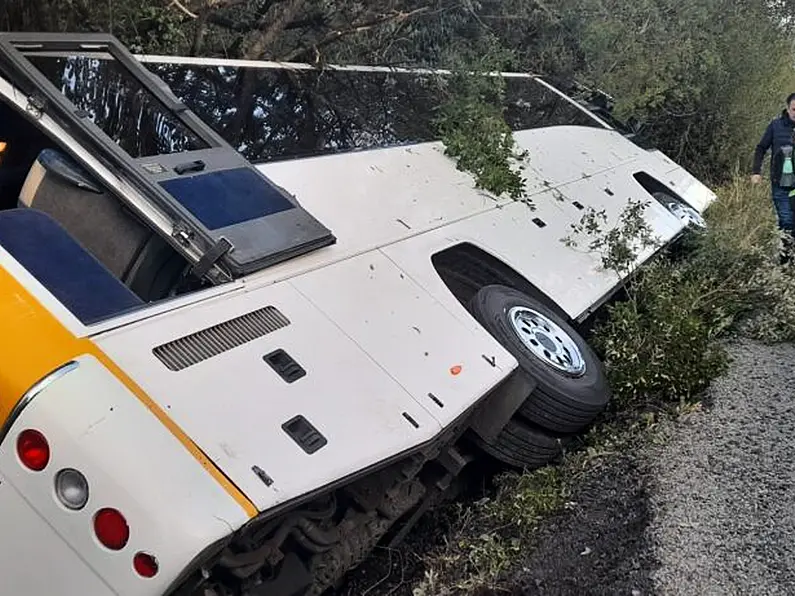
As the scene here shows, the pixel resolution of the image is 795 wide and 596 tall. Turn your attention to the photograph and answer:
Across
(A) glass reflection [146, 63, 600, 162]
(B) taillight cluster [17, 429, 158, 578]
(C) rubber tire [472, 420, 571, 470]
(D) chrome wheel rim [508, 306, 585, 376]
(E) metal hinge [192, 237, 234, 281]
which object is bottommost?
(C) rubber tire [472, 420, 571, 470]

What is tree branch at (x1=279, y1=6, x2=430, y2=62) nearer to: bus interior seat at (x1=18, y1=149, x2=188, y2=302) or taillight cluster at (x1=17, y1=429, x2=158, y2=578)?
bus interior seat at (x1=18, y1=149, x2=188, y2=302)

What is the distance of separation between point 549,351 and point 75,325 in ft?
7.18

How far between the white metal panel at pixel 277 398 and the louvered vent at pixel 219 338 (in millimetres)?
22

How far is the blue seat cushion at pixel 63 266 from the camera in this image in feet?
7.91

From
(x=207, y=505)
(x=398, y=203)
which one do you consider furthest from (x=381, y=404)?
(x=398, y=203)

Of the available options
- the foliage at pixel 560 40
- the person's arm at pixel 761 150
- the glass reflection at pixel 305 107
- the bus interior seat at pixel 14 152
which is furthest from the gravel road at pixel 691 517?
the person's arm at pixel 761 150

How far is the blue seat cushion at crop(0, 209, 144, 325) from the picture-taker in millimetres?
2410

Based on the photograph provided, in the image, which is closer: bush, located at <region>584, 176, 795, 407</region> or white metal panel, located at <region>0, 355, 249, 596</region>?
white metal panel, located at <region>0, 355, 249, 596</region>

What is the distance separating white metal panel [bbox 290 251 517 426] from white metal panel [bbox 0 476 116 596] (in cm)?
114

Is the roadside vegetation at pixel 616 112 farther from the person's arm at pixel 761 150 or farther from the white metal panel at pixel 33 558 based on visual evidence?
the white metal panel at pixel 33 558

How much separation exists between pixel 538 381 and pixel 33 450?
2.02 metres

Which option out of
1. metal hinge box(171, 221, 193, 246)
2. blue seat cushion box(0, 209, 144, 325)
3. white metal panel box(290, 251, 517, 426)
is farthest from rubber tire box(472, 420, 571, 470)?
blue seat cushion box(0, 209, 144, 325)

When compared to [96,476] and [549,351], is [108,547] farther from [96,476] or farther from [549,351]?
[549,351]

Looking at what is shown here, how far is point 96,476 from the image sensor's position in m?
2.10
